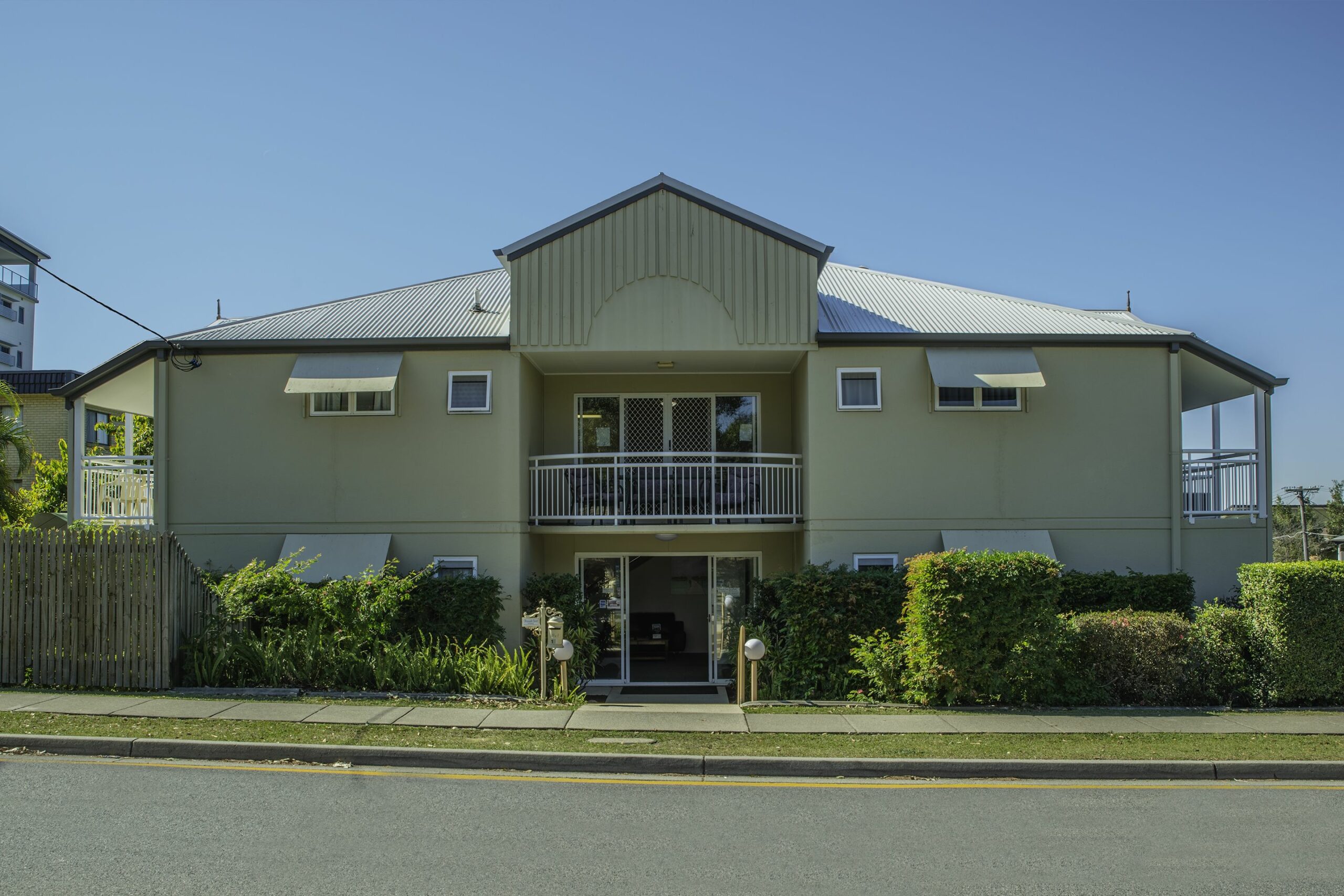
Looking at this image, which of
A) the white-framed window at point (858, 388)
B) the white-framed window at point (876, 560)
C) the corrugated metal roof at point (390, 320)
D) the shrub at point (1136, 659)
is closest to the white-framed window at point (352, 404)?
the corrugated metal roof at point (390, 320)

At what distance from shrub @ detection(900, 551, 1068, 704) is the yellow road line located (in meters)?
3.14

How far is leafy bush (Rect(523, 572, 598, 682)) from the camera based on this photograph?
15.9 meters

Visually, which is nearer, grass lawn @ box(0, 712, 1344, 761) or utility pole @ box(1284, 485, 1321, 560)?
grass lawn @ box(0, 712, 1344, 761)

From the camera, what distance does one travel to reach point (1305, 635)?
478 inches

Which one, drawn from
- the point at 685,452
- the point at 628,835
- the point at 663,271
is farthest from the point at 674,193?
the point at 628,835

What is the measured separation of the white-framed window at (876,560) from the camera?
16.2m

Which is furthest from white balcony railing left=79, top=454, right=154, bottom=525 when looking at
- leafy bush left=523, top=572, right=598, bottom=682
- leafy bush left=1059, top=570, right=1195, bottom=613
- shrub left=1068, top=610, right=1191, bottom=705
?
leafy bush left=1059, top=570, right=1195, bottom=613

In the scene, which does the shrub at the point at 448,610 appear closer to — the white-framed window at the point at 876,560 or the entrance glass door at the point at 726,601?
the entrance glass door at the point at 726,601

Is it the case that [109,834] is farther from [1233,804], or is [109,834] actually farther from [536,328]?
[536,328]

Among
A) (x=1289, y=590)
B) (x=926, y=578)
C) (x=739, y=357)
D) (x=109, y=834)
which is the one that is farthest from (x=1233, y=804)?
(x=739, y=357)

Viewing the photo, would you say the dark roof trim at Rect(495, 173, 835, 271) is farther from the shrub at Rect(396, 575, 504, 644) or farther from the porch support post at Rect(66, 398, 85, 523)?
the porch support post at Rect(66, 398, 85, 523)

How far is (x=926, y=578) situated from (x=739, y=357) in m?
6.09

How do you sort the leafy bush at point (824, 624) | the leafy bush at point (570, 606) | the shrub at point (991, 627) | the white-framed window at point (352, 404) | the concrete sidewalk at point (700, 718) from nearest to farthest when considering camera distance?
1. the concrete sidewalk at point (700, 718)
2. the shrub at point (991, 627)
3. the leafy bush at point (824, 624)
4. the leafy bush at point (570, 606)
5. the white-framed window at point (352, 404)

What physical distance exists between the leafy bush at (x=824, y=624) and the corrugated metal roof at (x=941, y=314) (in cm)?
434
